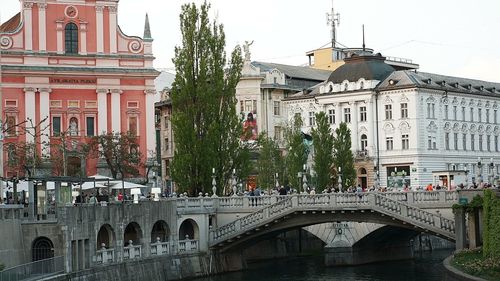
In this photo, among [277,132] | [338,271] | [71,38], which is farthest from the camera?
[277,132]

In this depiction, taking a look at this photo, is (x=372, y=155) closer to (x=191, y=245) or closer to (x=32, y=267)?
(x=191, y=245)

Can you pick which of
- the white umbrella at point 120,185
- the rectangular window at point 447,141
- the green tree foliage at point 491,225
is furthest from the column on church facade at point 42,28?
the green tree foliage at point 491,225

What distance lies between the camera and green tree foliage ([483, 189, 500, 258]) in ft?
152

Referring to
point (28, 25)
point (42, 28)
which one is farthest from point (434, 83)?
point (28, 25)

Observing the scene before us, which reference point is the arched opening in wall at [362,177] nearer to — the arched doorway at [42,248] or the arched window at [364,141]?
the arched window at [364,141]

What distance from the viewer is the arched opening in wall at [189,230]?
72.1 meters

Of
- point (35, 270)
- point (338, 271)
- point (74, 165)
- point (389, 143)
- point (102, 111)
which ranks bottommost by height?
point (338, 271)

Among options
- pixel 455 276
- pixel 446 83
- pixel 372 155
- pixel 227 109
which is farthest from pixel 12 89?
pixel 455 276

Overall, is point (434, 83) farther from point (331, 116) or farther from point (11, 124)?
point (11, 124)

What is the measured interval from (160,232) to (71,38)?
30.7m

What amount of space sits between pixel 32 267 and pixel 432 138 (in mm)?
63270

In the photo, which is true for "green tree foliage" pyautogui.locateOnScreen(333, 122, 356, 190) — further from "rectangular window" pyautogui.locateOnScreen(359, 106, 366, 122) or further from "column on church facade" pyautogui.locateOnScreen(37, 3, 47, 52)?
"column on church facade" pyautogui.locateOnScreen(37, 3, 47, 52)

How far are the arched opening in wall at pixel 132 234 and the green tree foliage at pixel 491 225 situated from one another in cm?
→ 2479

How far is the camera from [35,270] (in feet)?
175
